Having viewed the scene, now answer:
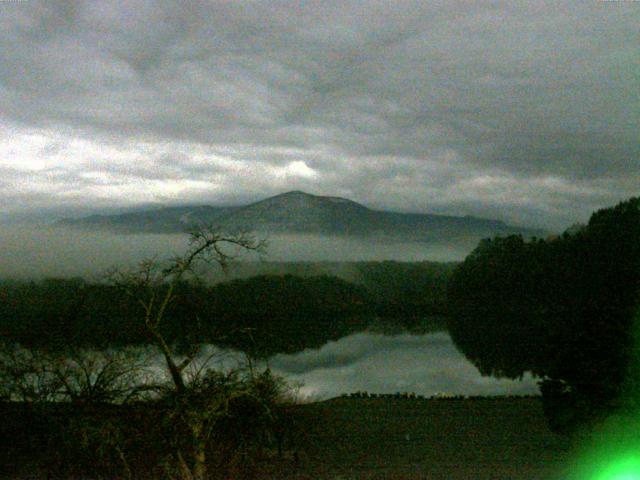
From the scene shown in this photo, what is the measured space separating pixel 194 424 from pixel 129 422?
4.56 ft

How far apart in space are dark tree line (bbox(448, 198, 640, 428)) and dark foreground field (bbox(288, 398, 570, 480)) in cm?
155

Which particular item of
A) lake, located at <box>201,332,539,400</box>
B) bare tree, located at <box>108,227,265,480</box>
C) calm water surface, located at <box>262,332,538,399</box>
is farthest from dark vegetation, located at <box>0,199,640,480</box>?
calm water surface, located at <box>262,332,538,399</box>

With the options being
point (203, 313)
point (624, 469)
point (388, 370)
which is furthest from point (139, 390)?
point (388, 370)

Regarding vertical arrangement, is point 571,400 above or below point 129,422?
below

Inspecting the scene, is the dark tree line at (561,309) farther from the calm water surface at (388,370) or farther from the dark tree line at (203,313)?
the dark tree line at (203,313)

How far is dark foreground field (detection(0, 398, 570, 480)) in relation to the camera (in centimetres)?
962

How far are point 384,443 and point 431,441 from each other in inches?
45.0

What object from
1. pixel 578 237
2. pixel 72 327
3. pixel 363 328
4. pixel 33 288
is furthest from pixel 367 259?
pixel 72 327

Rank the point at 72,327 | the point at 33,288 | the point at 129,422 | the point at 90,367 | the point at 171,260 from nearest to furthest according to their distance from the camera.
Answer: the point at 171,260 < the point at 129,422 < the point at 90,367 < the point at 72,327 < the point at 33,288

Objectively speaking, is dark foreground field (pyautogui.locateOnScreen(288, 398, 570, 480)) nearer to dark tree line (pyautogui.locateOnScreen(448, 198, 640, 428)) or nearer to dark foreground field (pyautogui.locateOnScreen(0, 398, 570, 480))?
dark foreground field (pyautogui.locateOnScreen(0, 398, 570, 480))

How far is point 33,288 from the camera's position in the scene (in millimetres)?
20953

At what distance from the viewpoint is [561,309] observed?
3219cm

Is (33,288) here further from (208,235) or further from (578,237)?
(578,237)

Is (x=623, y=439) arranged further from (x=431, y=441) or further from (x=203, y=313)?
(x=203, y=313)
